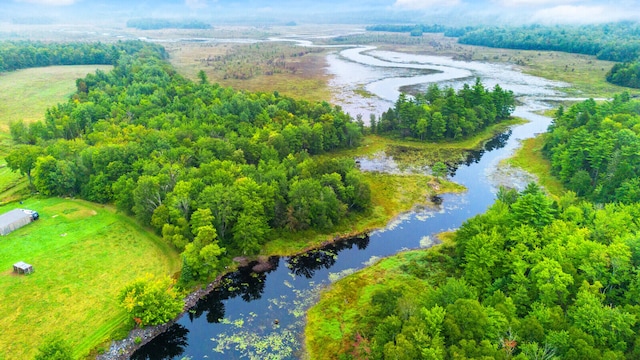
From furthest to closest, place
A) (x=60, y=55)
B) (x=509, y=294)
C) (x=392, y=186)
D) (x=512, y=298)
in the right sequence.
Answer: (x=60, y=55) → (x=392, y=186) → (x=509, y=294) → (x=512, y=298)

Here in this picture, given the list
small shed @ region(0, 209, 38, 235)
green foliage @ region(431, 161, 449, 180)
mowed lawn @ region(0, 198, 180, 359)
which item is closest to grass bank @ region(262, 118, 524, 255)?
green foliage @ region(431, 161, 449, 180)

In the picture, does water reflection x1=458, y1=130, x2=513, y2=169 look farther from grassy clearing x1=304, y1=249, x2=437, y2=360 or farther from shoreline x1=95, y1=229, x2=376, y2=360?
shoreline x1=95, y1=229, x2=376, y2=360

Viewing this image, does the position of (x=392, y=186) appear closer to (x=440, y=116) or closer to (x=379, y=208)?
(x=379, y=208)

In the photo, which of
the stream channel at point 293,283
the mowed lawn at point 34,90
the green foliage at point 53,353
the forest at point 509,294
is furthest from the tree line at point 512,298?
the mowed lawn at point 34,90

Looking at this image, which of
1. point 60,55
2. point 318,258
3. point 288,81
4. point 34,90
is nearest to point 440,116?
point 318,258

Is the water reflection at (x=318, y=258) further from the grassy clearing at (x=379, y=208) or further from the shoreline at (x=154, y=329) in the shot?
the grassy clearing at (x=379, y=208)

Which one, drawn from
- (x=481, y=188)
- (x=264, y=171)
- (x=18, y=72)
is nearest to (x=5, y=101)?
(x=18, y=72)
